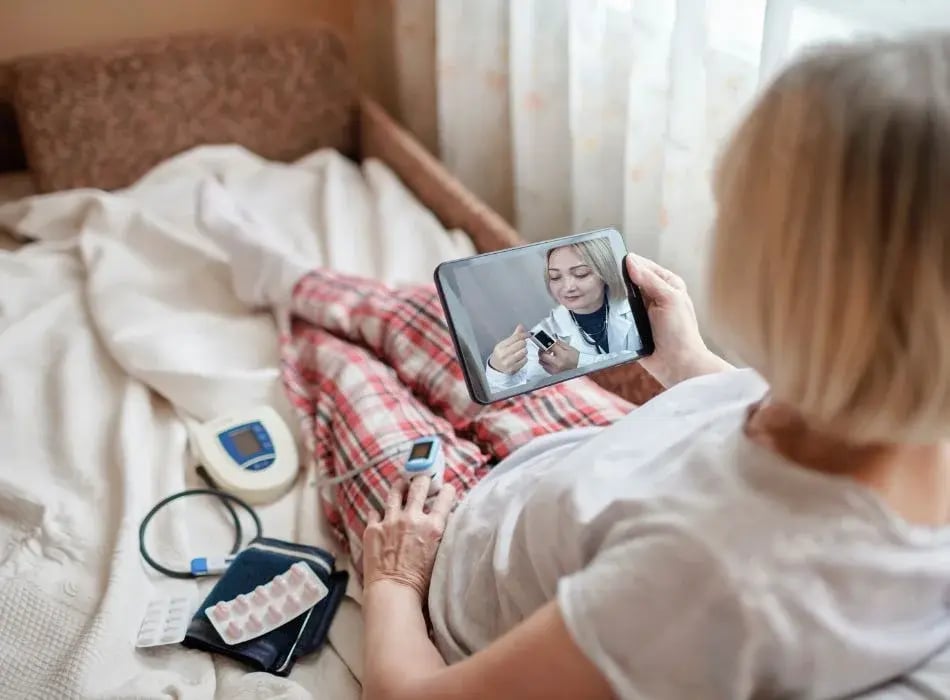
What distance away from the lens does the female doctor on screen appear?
2.97 ft

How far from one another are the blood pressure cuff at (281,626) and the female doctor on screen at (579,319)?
12.3 inches

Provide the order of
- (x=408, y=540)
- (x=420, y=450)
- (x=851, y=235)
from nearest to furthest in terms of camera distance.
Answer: (x=851, y=235) < (x=408, y=540) < (x=420, y=450)

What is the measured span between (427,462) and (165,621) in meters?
0.32

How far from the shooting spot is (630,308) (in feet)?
3.04

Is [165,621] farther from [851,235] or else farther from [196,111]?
[196,111]

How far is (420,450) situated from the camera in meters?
0.97

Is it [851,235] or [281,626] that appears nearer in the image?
[851,235]

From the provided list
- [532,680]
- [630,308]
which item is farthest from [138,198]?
[532,680]

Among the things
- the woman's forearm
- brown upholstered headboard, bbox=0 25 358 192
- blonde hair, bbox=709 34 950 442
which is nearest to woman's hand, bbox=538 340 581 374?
the woman's forearm

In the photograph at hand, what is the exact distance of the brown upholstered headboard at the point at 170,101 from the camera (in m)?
1.65

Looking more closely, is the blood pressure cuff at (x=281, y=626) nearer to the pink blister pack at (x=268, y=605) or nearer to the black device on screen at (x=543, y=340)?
the pink blister pack at (x=268, y=605)

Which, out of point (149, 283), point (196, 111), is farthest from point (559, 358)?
point (196, 111)

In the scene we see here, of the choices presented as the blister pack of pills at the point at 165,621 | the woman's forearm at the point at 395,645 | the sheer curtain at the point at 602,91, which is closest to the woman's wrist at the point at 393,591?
the woman's forearm at the point at 395,645

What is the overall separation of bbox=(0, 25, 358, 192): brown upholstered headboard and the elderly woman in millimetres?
1334
